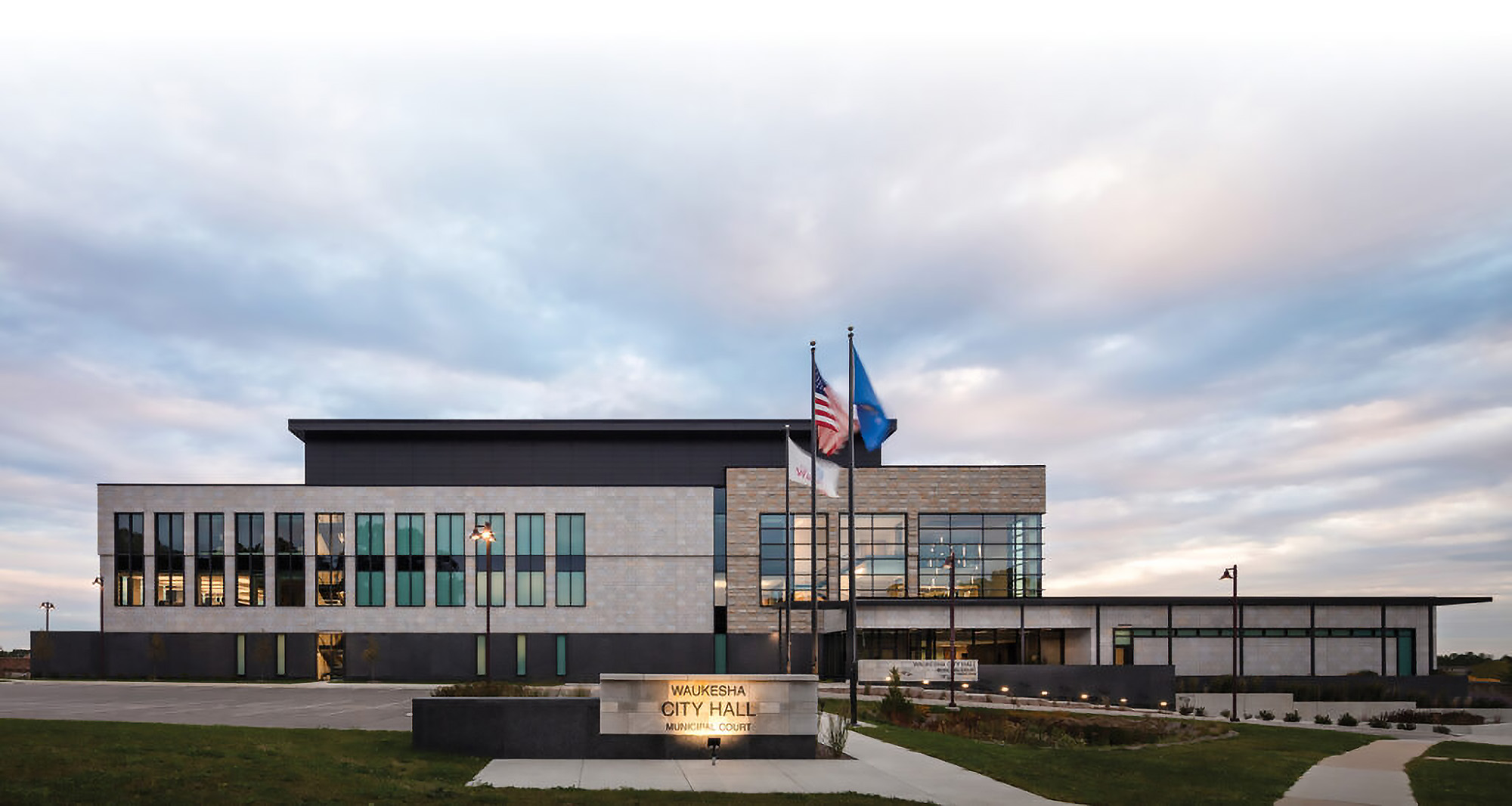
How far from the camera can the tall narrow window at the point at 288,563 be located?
6588 centimetres

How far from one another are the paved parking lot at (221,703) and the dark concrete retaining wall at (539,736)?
719 centimetres

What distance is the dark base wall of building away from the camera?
6488 cm

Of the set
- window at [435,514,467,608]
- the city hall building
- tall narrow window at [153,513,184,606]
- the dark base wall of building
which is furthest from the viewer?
window at [435,514,467,608]

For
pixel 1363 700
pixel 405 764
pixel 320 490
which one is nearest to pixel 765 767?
pixel 405 764

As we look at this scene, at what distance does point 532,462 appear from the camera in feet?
238

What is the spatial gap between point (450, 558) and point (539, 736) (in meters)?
46.8

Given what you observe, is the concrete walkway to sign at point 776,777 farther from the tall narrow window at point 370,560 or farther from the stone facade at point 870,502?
the tall narrow window at point 370,560

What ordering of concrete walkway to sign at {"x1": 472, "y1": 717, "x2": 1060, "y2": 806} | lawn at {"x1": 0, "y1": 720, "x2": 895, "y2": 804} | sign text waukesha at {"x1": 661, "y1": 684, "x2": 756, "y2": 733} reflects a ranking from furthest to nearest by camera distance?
sign text waukesha at {"x1": 661, "y1": 684, "x2": 756, "y2": 733}
concrete walkway to sign at {"x1": 472, "y1": 717, "x2": 1060, "y2": 806}
lawn at {"x1": 0, "y1": 720, "x2": 895, "y2": 804}

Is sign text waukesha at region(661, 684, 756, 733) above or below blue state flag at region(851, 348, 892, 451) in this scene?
below

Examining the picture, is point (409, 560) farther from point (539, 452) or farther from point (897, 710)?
point (897, 710)

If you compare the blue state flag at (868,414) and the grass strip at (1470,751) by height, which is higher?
the blue state flag at (868,414)

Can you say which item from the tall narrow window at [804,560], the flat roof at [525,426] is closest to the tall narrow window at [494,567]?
the flat roof at [525,426]

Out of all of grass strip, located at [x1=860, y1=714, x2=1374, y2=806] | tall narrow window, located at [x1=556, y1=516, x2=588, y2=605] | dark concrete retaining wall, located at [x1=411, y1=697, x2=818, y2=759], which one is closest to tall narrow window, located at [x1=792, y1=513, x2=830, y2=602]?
tall narrow window, located at [x1=556, y1=516, x2=588, y2=605]

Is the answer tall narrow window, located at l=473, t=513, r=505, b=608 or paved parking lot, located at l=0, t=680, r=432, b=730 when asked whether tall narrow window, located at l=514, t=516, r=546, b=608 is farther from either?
paved parking lot, located at l=0, t=680, r=432, b=730
